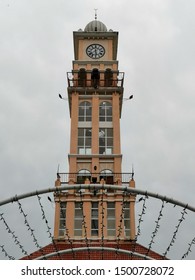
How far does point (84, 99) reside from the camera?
32.6 metres

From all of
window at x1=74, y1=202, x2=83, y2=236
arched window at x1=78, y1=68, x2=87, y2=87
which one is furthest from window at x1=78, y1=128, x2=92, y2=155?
window at x1=74, y1=202, x2=83, y2=236

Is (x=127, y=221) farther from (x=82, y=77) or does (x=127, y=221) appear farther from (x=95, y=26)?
(x=95, y=26)

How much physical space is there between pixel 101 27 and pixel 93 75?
4367mm

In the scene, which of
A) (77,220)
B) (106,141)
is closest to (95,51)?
(106,141)

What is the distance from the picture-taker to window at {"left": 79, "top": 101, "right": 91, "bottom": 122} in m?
31.8

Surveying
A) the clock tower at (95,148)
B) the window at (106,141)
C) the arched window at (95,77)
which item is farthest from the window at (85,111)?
the arched window at (95,77)

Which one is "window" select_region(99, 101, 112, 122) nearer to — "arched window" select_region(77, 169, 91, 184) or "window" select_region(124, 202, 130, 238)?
"arched window" select_region(77, 169, 91, 184)

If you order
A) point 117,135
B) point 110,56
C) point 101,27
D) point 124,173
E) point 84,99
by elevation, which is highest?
point 101,27

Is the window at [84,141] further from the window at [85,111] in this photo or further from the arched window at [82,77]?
the arched window at [82,77]

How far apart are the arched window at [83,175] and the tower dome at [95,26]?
36.6 ft

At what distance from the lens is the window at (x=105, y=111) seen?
31.8 m
